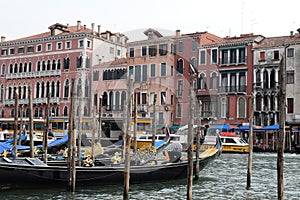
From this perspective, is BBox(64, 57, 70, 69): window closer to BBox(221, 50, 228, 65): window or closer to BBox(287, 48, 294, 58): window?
BBox(221, 50, 228, 65): window

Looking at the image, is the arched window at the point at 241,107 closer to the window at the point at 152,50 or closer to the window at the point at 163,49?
the window at the point at 163,49

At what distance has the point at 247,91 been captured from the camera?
29.0 metres

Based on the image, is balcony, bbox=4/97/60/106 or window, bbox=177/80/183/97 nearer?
window, bbox=177/80/183/97

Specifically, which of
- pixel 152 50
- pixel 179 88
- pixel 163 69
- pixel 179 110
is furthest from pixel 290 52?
pixel 152 50

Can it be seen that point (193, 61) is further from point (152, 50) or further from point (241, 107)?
point (241, 107)

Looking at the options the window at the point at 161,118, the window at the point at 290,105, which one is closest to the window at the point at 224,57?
the window at the point at 290,105

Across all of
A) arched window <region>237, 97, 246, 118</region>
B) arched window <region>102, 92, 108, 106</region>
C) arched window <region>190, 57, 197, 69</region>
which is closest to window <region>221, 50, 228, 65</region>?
arched window <region>190, 57, 197, 69</region>

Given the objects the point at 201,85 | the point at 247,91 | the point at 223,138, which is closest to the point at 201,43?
the point at 201,85

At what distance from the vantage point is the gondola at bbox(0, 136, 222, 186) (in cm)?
1039

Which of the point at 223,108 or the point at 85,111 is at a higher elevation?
the point at 223,108

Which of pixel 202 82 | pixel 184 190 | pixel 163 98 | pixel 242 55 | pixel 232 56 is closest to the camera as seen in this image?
pixel 184 190

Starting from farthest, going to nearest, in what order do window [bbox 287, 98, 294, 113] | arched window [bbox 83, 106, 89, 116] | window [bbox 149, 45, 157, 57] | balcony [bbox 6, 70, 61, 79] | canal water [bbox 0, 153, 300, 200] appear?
1. balcony [bbox 6, 70, 61, 79]
2. arched window [bbox 83, 106, 89, 116]
3. window [bbox 149, 45, 157, 57]
4. window [bbox 287, 98, 294, 113]
5. canal water [bbox 0, 153, 300, 200]

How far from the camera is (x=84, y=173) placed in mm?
11047

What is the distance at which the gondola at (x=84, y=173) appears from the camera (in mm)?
10391
